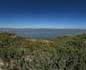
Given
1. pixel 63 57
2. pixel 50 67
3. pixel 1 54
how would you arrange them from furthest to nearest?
pixel 1 54 < pixel 63 57 < pixel 50 67

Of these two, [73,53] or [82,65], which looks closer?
[82,65]

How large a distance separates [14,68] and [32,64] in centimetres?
138

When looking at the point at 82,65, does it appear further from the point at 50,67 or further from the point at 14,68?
the point at 14,68

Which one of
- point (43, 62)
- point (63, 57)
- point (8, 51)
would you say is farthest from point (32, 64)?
point (8, 51)

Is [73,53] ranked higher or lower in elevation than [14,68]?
higher

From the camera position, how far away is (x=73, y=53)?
365 inches

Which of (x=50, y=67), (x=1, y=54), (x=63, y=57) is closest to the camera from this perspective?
(x=50, y=67)

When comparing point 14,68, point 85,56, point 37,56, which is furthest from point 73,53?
point 14,68

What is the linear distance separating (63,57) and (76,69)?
636mm

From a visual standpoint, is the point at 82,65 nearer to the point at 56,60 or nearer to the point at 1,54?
the point at 56,60

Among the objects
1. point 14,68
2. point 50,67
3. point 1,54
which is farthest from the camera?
point 1,54

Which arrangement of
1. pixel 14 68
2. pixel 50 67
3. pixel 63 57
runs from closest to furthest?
pixel 50 67, pixel 63 57, pixel 14 68

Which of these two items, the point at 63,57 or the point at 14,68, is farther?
the point at 14,68

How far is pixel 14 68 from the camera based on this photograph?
9500mm
